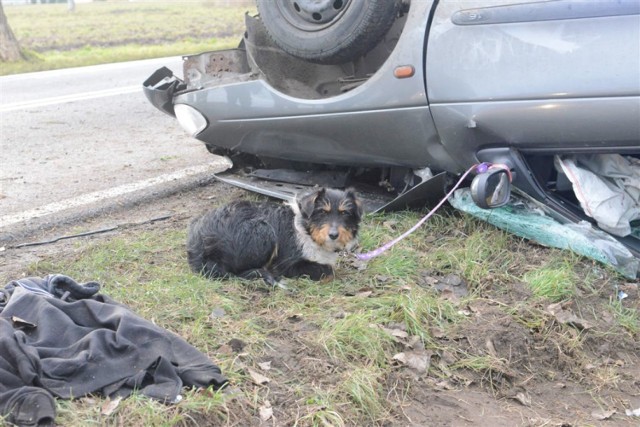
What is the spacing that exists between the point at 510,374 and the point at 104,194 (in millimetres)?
3951

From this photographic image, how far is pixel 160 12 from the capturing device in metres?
31.7

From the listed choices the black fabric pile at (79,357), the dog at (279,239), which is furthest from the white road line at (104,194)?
the black fabric pile at (79,357)

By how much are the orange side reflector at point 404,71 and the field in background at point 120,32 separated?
11.3 m

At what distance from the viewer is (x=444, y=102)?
4625 mm

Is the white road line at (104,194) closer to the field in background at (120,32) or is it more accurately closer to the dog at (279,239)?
the dog at (279,239)

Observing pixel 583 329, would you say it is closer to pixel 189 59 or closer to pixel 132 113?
pixel 189 59

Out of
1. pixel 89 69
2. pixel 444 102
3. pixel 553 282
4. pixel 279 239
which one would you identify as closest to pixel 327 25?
pixel 444 102

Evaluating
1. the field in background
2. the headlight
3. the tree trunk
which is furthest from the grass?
the tree trunk

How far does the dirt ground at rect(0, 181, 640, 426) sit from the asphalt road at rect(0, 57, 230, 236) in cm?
193

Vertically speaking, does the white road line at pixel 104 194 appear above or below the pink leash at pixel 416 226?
below

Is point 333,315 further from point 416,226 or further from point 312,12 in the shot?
point 312,12

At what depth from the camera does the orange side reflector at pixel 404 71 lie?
15.4 feet

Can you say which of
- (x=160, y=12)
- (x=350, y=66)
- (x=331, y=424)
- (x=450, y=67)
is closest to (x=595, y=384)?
(x=331, y=424)

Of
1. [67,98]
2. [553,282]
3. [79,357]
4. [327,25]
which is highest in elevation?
[327,25]
